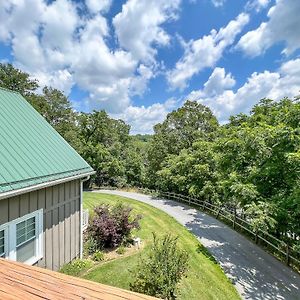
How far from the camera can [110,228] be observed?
1170 cm

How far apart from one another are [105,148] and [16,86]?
15.1m

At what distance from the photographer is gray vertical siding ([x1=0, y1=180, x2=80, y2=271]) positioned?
6.67 metres

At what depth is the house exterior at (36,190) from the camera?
6535 millimetres

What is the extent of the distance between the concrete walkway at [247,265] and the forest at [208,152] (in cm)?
147

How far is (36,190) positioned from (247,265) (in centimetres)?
982

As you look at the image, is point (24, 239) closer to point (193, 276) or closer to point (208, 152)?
point (193, 276)

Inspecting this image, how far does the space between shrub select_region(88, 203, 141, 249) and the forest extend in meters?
5.26

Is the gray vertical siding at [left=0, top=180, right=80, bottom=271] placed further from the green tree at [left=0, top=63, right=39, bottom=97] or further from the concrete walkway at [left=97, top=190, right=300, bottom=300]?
the green tree at [left=0, top=63, right=39, bottom=97]

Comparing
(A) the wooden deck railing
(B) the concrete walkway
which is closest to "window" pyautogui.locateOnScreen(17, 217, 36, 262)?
(B) the concrete walkway

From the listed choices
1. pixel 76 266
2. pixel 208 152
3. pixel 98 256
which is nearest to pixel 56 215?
pixel 76 266

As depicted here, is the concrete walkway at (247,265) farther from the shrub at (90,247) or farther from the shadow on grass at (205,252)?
the shrub at (90,247)

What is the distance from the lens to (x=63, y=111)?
3972cm

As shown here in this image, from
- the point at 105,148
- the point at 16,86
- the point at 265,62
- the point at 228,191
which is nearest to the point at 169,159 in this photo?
the point at 105,148

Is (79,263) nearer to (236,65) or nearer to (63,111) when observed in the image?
(236,65)
